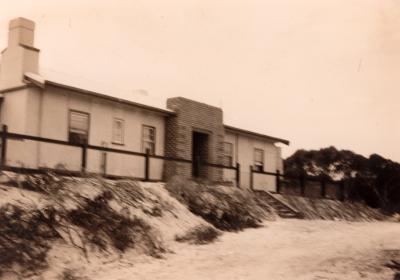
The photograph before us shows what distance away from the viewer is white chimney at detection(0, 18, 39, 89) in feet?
60.3

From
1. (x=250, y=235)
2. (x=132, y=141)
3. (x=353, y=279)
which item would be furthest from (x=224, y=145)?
(x=353, y=279)

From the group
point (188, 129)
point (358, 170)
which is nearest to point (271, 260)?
point (188, 129)

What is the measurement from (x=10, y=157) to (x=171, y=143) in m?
7.87

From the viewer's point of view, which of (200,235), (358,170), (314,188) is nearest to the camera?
(200,235)

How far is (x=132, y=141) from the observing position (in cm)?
2067

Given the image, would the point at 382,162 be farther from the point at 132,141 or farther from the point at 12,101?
the point at 12,101

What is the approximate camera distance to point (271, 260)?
11.1 metres

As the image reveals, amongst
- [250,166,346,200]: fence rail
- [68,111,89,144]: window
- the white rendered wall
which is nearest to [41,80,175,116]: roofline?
[68,111,89,144]: window

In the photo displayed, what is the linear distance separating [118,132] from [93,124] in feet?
4.14

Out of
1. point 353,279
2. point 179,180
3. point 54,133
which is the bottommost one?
point 353,279

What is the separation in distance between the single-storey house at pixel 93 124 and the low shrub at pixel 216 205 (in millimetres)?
2072

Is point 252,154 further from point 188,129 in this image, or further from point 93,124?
point 93,124

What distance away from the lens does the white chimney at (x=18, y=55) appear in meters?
18.4

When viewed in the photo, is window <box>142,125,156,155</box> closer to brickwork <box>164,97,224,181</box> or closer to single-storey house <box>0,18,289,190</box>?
single-storey house <box>0,18,289,190</box>
